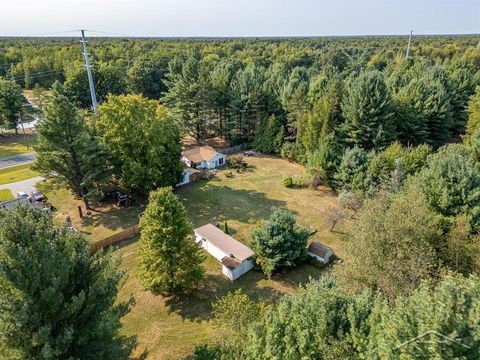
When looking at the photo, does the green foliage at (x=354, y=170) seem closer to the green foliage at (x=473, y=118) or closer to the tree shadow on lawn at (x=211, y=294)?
the tree shadow on lawn at (x=211, y=294)

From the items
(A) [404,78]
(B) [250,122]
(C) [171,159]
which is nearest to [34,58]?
(B) [250,122]

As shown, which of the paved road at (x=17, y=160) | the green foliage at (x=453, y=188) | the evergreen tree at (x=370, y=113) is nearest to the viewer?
the green foliage at (x=453, y=188)

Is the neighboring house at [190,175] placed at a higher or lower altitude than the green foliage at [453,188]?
lower

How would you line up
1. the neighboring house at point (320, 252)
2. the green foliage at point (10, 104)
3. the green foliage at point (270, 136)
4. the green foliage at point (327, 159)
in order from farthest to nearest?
the green foliage at point (10, 104), the green foliage at point (270, 136), the green foliage at point (327, 159), the neighboring house at point (320, 252)

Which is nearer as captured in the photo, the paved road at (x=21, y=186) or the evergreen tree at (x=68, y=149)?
the evergreen tree at (x=68, y=149)

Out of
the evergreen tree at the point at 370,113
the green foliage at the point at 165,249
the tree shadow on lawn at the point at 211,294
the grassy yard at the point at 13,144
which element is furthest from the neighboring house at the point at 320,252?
the grassy yard at the point at 13,144

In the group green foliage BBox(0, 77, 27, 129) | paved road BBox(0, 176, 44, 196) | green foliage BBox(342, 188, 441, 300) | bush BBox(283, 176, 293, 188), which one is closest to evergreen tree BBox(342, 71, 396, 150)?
bush BBox(283, 176, 293, 188)

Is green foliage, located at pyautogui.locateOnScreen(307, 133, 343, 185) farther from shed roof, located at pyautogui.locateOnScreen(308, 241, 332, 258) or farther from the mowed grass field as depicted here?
shed roof, located at pyautogui.locateOnScreen(308, 241, 332, 258)

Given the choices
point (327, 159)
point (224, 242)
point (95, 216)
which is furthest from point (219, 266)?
point (327, 159)
